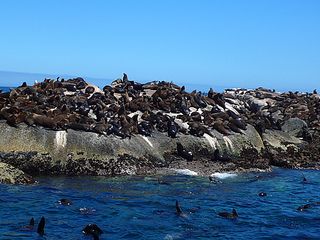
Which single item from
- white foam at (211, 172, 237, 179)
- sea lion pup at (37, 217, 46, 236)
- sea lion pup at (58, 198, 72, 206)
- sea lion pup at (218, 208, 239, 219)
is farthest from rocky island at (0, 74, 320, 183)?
sea lion pup at (218, 208, 239, 219)

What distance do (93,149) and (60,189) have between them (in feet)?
10.4

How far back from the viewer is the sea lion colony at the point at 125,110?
22266 mm

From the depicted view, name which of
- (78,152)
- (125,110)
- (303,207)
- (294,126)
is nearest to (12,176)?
(78,152)

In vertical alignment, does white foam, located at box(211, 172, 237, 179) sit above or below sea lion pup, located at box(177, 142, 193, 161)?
below

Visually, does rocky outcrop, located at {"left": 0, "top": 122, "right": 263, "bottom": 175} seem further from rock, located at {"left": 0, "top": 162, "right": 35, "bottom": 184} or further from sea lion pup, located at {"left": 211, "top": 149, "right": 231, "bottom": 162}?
sea lion pup, located at {"left": 211, "top": 149, "right": 231, "bottom": 162}

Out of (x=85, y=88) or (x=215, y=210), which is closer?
(x=215, y=210)

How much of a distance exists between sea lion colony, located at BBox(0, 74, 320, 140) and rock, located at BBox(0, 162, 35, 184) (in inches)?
101

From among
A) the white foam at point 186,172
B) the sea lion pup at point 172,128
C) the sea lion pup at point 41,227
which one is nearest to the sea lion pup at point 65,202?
the sea lion pup at point 41,227

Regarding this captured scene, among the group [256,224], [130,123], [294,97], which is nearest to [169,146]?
[130,123]

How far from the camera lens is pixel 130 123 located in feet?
77.8

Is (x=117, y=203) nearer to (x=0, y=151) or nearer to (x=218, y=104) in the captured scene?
(x=0, y=151)

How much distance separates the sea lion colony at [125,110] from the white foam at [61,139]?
0.45 meters

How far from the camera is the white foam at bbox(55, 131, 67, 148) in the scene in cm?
2102

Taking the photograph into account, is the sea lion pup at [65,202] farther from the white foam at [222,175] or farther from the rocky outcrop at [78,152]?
the white foam at [222,175]
